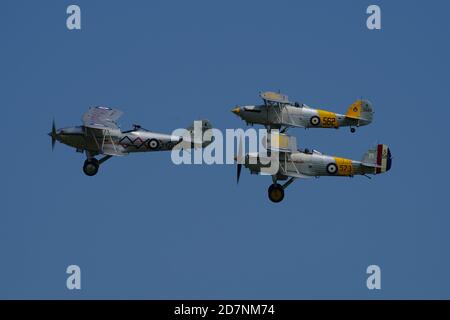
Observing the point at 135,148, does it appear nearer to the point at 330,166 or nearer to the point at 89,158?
the point at 89,158

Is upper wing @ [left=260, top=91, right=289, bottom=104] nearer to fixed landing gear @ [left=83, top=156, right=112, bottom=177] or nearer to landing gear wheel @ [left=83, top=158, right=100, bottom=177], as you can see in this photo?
fixed landing gear @ [left=83, top=156, right=112, bottom=177]

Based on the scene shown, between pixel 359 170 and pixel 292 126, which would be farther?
pixel 292 126

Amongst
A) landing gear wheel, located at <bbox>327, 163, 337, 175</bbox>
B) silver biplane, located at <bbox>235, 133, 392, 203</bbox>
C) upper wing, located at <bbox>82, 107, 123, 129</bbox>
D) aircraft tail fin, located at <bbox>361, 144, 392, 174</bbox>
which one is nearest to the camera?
silver biplane, located at <bbox>235, 133, 392, 203</bbox>

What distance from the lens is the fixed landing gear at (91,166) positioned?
89062 millimetres

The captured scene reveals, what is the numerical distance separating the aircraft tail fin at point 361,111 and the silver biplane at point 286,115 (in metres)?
0.25

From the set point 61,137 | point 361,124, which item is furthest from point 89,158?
point 361,124

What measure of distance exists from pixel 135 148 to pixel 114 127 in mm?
1555

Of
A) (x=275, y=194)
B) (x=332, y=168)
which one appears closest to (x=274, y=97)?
(x=332, y=168)

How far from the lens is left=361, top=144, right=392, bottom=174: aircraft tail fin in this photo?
3428 inches

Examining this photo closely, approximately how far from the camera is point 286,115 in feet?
313

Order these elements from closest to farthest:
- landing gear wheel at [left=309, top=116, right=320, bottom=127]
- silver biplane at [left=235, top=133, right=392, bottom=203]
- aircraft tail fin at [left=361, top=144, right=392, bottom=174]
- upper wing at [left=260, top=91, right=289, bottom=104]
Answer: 1. silver biplane at [left=235, top=133, right=392, bottom=203]
2. aircraft tail fin at [left=361, top=144, right=392, bottom=174]
3. upper wing at [left=260, top=91, right=289, bottom=104]
4. landing gear wheel at [left=309, top=116, right=320, bottom=127]

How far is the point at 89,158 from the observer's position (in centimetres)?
8925

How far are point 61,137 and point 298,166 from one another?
1275cm

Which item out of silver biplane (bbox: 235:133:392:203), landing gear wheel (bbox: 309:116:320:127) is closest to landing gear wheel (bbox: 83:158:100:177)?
silver biplane (bbox: 235:133:392:203)
